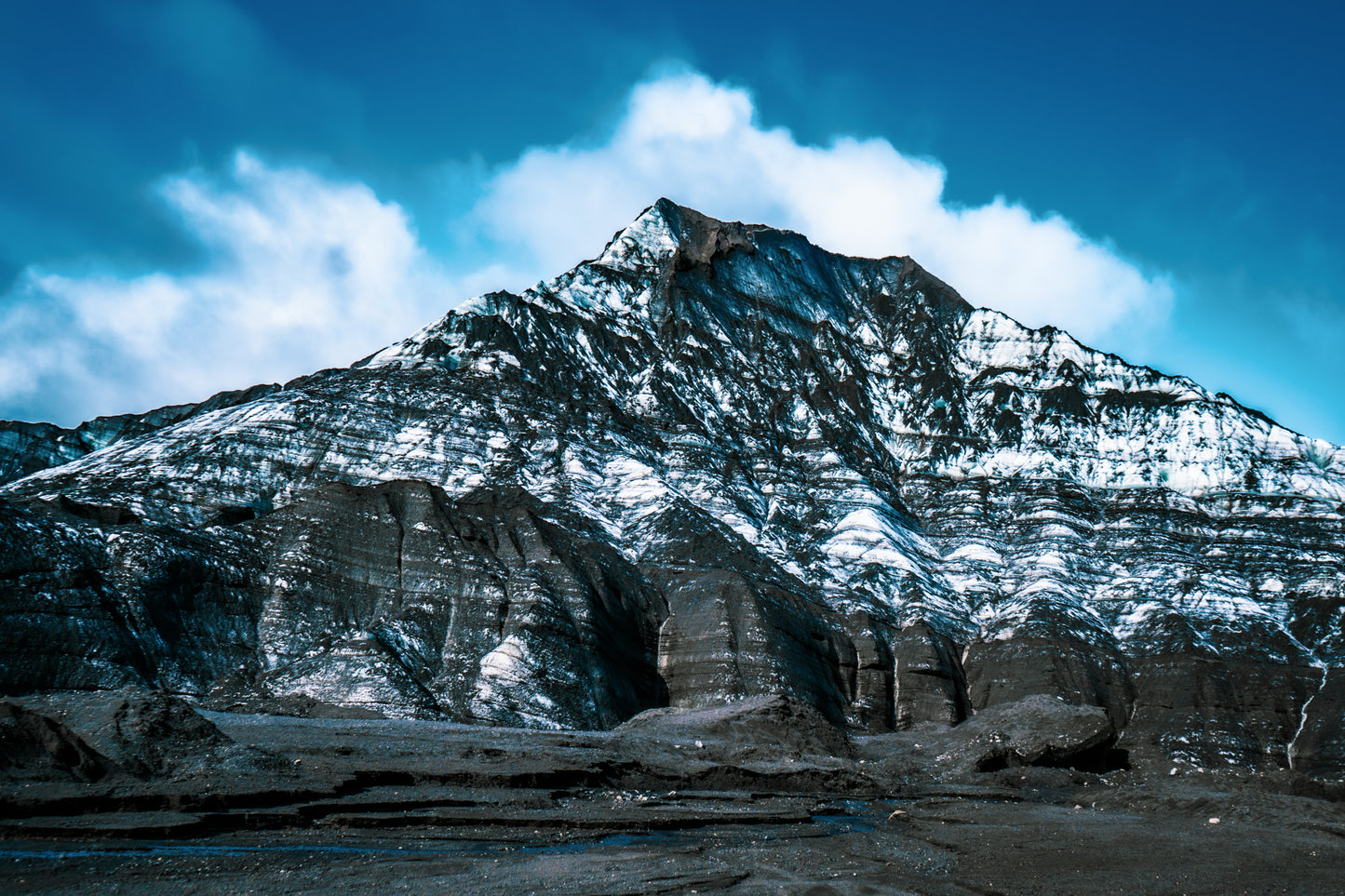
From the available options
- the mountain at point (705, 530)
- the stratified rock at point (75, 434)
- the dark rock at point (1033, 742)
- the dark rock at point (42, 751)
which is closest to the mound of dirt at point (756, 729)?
the dark rock at point (1033, 742)

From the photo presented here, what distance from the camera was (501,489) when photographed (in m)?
78.9

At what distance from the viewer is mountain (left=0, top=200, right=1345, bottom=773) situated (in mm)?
51781

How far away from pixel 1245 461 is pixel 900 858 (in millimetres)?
102814

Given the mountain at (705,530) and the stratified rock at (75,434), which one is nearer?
the mountain at (705,530)

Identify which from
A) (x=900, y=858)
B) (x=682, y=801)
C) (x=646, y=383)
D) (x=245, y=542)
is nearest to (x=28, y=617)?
(x=245, y=542)

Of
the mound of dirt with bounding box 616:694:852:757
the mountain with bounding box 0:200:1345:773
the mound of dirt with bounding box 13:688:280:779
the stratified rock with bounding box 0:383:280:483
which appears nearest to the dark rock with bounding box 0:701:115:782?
the mound of dirt with bounding box 13:688:280:779

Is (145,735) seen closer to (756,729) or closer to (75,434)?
(756,729)

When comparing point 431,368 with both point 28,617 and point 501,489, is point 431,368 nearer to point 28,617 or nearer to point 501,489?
point 501,489

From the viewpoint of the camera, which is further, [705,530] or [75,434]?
[75,434]

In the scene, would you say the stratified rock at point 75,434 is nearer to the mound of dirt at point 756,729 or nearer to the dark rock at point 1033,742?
the mound of dirt at point 756,729

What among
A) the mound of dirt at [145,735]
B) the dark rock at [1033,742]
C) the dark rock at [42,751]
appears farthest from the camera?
the dark rock at [1033,742]

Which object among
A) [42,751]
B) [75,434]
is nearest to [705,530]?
[42,751]

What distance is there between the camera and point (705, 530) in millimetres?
78750

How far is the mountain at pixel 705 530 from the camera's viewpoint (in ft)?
170
